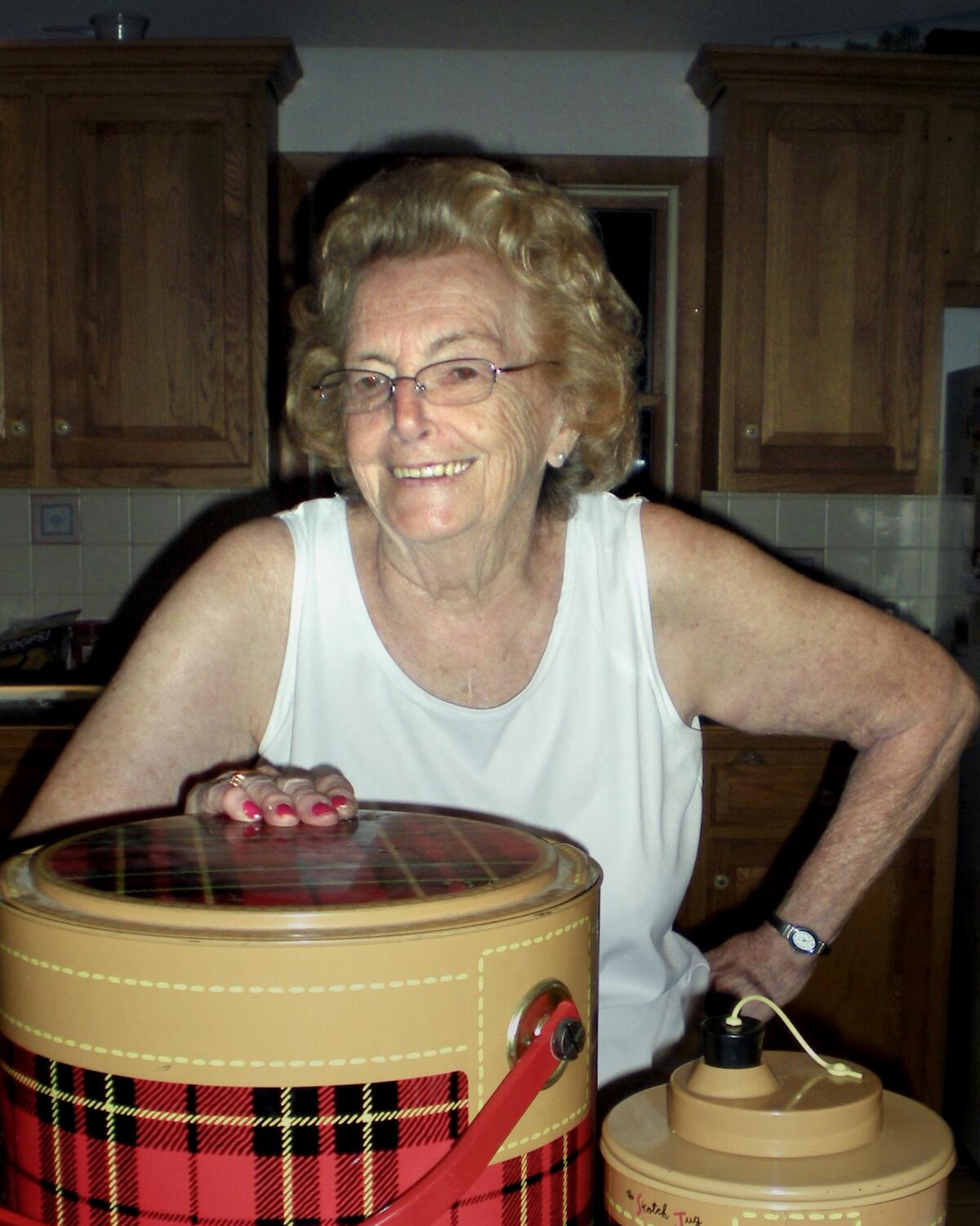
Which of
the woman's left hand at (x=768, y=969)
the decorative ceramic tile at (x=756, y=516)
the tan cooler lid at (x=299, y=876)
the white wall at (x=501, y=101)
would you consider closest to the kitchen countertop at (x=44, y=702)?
the white wall at (x=501, y=101)

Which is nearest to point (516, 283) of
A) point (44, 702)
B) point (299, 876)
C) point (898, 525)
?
point (299, 876)

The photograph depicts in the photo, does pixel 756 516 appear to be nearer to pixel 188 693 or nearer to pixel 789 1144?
pixel 188 693

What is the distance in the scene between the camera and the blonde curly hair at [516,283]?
1016 mm

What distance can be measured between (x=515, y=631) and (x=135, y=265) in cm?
188

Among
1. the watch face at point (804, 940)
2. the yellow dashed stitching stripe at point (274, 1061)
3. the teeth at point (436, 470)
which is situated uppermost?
the teeth at point (436, 470)

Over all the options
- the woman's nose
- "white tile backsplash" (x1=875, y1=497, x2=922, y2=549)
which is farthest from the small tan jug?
"white tile backsplash" (x1=875, y1=497, x2=922, y2=549)

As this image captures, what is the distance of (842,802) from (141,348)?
1974 mm

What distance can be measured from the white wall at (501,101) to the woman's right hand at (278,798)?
246cm

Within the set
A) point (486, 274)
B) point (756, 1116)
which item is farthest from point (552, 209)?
point (756, 1116)

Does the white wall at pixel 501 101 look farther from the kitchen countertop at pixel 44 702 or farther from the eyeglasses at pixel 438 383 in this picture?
the eyeglasses at pixel 438 383

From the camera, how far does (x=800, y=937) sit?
1095 millimetres

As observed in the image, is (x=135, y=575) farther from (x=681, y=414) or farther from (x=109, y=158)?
(x=681, y=414)

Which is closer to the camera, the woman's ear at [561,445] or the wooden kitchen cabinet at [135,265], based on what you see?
the woman's ear at [561,445]

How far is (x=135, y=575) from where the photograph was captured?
289cm
